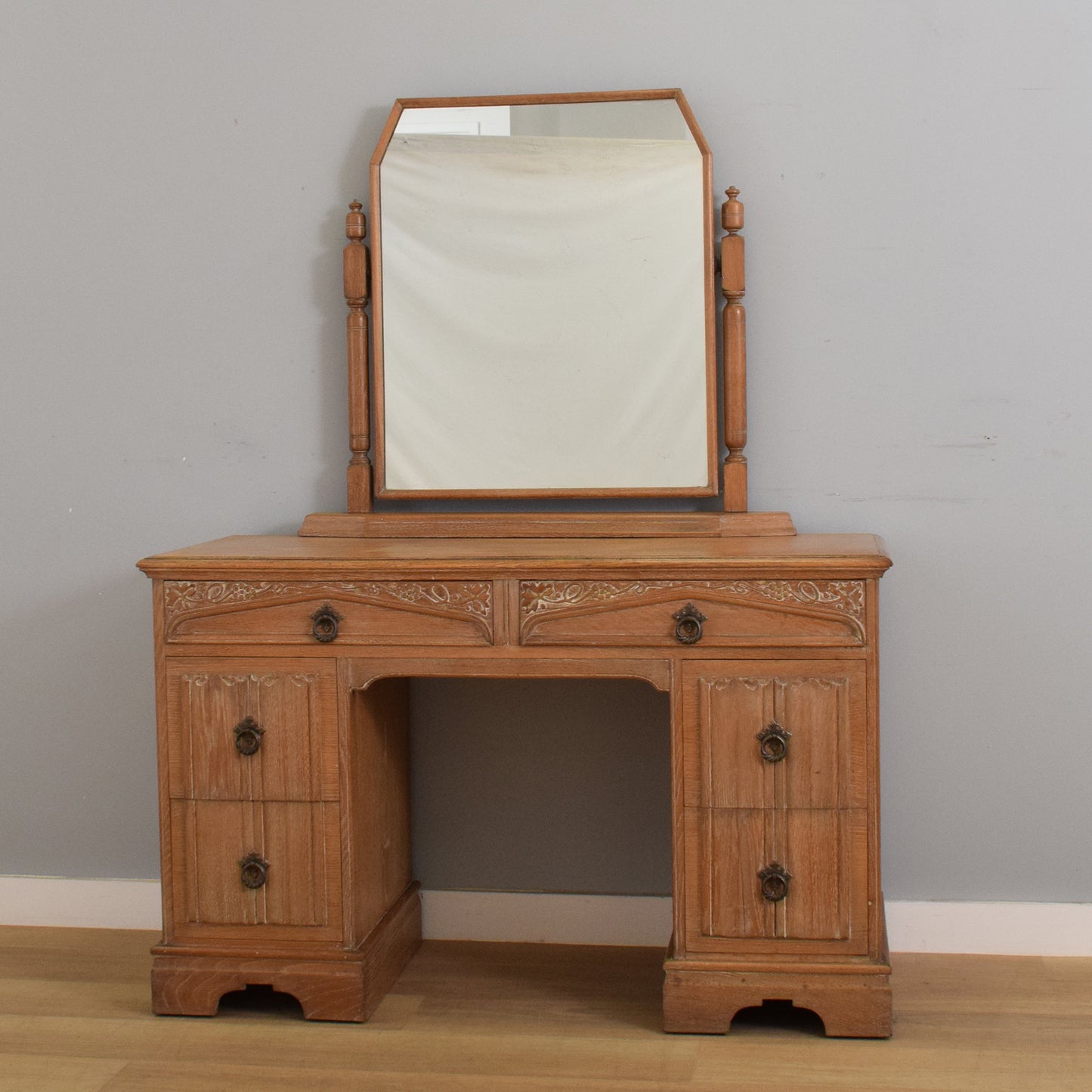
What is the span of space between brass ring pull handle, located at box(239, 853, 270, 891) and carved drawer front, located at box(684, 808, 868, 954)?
804 mm

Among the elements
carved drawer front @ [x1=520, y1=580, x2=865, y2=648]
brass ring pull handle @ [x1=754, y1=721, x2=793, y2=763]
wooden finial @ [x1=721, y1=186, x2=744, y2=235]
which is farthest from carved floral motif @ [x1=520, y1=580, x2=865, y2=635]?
wooden finial @ [x1=721, y1=186, x2=744, y2=235]

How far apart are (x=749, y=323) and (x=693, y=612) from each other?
29.9 inches

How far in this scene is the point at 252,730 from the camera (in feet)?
7.87

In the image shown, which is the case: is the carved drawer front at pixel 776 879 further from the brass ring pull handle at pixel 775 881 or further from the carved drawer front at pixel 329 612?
the carved drawer front at pixel 329 612

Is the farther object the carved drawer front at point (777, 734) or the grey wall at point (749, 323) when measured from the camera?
the grey wall at point (749, 323)

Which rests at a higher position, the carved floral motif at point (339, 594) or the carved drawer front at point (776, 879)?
the carved floral motif at point (339, 594)

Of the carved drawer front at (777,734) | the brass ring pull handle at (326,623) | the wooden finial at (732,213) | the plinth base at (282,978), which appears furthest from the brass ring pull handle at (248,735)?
the wooden finial at (732,213)

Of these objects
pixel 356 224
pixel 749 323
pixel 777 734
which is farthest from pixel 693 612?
pixel 356 224

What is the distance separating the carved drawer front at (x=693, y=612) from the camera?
7.42 ft

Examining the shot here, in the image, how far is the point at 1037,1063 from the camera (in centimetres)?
221

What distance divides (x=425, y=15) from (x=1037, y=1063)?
2.41 meters

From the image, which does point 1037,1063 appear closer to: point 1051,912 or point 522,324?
point 1051,912

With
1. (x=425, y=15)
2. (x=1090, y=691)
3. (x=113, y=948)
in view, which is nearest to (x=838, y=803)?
(x=1090, y=691)

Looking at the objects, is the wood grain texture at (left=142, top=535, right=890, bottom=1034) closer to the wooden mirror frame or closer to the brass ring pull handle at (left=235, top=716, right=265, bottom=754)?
the brass ring pull handle at (left=235, top=716, right=265, bottom=754)
